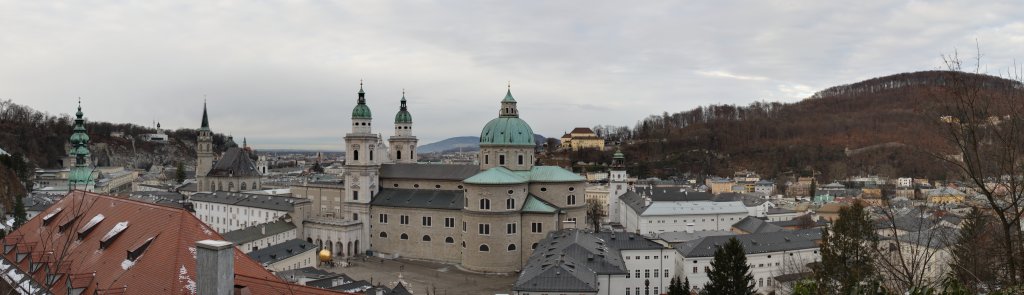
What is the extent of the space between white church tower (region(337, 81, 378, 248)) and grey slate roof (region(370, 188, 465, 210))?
89 cm

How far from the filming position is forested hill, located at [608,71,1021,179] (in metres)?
127

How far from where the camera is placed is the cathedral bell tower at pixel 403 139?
59.0 m

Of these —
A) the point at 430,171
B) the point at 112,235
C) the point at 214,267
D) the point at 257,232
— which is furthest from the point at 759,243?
the point at 214,267

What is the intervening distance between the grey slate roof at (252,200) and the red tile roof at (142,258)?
102 ft

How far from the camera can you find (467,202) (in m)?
43.3

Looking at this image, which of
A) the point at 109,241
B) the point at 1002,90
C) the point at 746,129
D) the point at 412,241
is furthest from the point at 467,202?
the point at 746,129

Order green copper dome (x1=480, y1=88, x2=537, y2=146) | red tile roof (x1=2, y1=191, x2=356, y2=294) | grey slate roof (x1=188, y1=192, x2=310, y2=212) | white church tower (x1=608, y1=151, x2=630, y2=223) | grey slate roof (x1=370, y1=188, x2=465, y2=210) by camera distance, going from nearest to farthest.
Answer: red tile roof (x1=2, y1=191, x2=356, y2=294), grey slate roof (x1=370, y1=188, x2=465, y2=210), green copper dome (x1=480, y1=88, x2=537, y2=146), grey slate roof (x1=188, y1=192, x2=310, y2=212), white church tower (x1=608, y1=151, x2=630, y2=223)

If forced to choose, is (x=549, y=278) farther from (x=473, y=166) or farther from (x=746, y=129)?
(x=746, y=129)

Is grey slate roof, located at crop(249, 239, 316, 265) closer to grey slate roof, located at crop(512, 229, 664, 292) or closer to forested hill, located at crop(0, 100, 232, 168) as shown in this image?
grey slate roof, located at crop(512, 229, 664, 292)

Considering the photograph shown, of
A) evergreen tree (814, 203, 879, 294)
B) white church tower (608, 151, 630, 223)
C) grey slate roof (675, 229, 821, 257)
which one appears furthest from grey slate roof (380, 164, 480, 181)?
white church tower (608, 151, 630, 223)

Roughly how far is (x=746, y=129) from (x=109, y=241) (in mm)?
148687

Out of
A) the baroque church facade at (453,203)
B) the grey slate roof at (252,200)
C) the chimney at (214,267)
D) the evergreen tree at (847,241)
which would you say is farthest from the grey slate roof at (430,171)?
the chimney at (214,267)

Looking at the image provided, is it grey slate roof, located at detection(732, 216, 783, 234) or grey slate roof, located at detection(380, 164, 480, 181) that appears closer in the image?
grey slate roof, located at detection(380, 164, 480, 181)

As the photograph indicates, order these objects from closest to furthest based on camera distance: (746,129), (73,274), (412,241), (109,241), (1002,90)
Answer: (1002,90) → (73,274) → (109,241) → (412,241) → (746,129)
